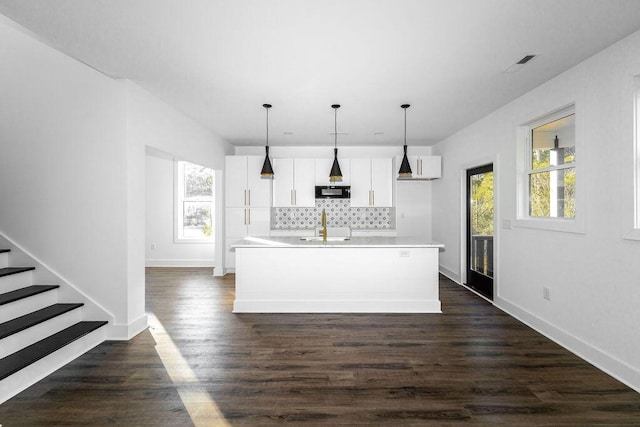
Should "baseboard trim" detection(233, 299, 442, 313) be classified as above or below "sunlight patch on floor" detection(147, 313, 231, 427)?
above

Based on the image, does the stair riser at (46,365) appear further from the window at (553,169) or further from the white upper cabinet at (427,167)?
the white upper cabinet at (427,167)

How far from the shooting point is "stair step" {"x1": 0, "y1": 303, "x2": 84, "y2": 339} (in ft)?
8.70

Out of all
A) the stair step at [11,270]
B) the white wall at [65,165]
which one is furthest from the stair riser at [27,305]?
the stair step at [11,270]

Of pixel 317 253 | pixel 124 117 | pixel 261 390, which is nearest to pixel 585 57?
pixel 317 253

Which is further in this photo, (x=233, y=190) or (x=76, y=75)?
(x=233, y=190)

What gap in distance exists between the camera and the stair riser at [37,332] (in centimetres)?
259

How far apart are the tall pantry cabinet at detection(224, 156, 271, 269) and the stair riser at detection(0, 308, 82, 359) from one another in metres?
3.37

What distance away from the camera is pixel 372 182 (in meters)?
6.75

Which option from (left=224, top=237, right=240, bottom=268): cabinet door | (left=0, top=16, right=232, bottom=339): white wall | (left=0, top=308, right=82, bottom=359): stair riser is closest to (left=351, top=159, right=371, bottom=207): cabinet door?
(left=224, top=237, right=240, bottom=268): cabinet door

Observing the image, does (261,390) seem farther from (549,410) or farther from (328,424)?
(549,410)

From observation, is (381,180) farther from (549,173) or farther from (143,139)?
(143,139)

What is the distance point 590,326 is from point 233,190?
551 centimetres

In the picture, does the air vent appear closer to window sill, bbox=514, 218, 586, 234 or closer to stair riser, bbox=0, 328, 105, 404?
window sill, bbox=514, 218, 586, 234

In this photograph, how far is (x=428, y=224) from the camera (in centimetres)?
702
